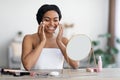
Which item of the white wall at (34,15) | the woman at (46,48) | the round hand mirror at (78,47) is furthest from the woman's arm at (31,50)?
the white wall at (34,15)

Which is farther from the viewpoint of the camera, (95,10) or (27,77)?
(95,10)

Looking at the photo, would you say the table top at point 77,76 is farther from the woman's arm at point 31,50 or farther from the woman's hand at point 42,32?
the woman's hand at point 42,32

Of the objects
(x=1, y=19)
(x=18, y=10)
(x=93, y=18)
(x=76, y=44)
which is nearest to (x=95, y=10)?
(x=93, y=18)

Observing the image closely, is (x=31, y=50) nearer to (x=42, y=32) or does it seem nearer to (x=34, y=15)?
(x=42, y=32)

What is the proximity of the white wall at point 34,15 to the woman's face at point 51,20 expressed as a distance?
266 cm

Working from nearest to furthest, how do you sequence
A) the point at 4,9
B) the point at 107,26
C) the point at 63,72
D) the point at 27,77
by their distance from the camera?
the point at 27,77
the point at 63,72
the point at 4,9
the point at 107,26

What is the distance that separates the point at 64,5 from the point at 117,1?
2.79 ft

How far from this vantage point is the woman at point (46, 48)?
141cm

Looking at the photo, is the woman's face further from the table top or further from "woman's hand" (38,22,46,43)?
the table top

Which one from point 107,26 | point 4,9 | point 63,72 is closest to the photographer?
point 63,72

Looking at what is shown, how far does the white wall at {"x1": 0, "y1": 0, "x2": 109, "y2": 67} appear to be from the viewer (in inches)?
165

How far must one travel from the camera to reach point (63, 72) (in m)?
1.36

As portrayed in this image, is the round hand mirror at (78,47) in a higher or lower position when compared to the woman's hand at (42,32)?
lower

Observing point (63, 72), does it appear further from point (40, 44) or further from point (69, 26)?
point (69, 26)
